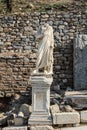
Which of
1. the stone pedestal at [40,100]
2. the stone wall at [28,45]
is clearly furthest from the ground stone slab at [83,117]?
the stone wall at [28,45]

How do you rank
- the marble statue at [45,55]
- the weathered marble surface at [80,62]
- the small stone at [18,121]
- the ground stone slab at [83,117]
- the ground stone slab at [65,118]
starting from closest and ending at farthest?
the ground stone slab at [65,118]
the ground stone slab at [83,117]
the small stone at [18,121]
the marble statue at [45,55]
the weathered marble surface at [80,62]

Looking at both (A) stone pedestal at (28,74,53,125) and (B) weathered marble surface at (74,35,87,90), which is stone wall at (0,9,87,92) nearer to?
(B) weathered marble surface at (74,35,87,90)

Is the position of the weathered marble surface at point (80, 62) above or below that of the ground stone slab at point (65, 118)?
above

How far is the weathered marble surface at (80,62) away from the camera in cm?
1484

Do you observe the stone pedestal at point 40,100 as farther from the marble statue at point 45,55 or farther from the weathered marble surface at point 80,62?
the weathered marble surface at point 80,62

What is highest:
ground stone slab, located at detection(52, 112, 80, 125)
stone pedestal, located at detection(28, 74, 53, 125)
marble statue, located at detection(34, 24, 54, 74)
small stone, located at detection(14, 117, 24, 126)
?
marble statue, located at detection(34, 24, 54, 74)

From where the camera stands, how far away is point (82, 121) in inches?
386

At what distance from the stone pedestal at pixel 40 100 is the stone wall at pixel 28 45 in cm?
540

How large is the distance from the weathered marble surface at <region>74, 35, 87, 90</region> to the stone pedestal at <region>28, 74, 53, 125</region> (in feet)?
17.1

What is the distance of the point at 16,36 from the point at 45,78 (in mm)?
6923

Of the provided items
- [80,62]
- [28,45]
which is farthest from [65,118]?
[28,45]

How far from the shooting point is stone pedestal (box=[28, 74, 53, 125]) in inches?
378

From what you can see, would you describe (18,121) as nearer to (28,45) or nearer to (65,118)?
(65,118)

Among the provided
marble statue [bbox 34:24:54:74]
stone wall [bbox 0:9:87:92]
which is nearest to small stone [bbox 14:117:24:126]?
marble statue [bbox 34:24:54:74]
